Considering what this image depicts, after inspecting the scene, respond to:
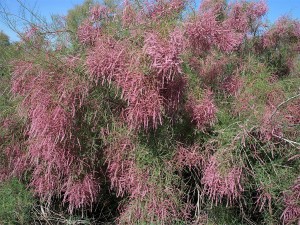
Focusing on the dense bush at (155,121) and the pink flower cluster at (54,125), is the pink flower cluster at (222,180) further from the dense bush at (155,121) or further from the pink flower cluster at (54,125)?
the pink flower cluster at (54,125)

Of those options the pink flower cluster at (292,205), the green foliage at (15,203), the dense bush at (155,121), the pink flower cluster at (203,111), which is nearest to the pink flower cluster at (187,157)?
the dense bush at (155,121)

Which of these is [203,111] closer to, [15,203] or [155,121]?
[155,121]

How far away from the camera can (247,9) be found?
567cm

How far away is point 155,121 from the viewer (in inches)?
141

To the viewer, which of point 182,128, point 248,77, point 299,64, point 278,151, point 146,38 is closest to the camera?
point 146,38

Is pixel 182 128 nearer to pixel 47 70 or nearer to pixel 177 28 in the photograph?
pixel 177 28

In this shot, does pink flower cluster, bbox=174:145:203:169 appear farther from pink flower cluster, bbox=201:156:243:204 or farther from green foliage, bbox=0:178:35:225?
green foliage, bbox=0:178:35:225

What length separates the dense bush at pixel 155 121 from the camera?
3.57m

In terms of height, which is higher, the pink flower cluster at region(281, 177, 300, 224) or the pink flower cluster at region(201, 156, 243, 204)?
the pink flower cluster at region(201, 156, 243, 204)

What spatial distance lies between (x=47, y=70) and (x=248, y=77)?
8.22 feet

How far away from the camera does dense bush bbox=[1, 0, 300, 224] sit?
357 cm

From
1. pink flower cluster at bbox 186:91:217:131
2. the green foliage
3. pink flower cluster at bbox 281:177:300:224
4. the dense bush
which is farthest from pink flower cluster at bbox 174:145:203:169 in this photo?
the green foliage

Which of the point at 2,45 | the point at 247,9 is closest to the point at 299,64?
the point at 247,9

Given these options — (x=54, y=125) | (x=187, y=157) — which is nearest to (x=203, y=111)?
(x=187, y=157)
